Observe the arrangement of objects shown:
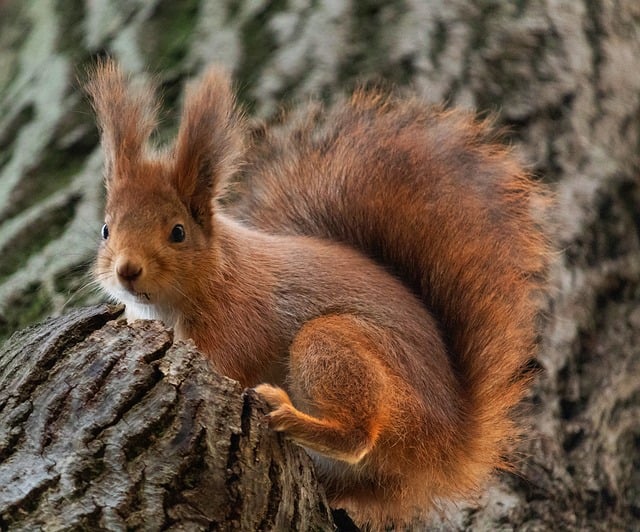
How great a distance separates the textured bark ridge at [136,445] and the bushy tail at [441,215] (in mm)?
578

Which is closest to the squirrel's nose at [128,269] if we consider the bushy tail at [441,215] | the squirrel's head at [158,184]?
the squirrel's head at [158,184]

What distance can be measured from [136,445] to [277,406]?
0.28 meters

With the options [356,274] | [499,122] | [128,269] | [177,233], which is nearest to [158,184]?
[177,233]

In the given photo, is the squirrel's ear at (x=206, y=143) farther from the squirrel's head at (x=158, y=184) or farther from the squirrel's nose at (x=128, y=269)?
the squirrel's nose at (x=128, y=269)

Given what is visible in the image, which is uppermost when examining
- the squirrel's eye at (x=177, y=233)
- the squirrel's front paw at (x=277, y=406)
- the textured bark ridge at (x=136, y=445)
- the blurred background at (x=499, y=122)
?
the textured bark ridge at (x=136, y=445)

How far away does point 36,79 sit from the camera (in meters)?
2.67

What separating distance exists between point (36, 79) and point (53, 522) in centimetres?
176

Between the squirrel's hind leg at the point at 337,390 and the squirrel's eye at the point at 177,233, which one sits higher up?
the squirrel's eye at the point at 177,233

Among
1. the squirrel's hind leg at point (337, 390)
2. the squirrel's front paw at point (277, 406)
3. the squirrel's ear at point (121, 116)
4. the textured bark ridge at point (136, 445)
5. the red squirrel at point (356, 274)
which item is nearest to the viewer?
the textured bark ridge at point (136, 445)

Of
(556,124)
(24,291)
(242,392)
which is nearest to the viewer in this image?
(242,392)

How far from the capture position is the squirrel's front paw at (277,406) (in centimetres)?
139

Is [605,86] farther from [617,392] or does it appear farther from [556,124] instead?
[617,392]

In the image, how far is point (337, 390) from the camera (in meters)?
1.60

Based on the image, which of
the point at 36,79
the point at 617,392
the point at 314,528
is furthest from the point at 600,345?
the point at 36,79
